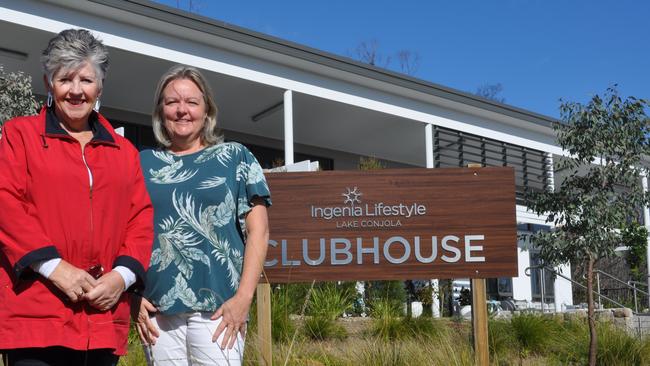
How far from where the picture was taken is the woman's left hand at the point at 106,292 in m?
2.21

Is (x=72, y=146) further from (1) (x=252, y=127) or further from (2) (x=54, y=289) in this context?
(1) (x=252, y=127)

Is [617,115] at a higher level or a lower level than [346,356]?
higher

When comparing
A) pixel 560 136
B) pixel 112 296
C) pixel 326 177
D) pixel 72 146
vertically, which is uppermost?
pixel 560 136

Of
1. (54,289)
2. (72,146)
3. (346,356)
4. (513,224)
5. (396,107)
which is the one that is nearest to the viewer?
(54,289)

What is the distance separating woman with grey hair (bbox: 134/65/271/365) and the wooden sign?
3488 mm

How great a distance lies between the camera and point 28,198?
7.33ft

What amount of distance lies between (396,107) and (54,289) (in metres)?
12.4

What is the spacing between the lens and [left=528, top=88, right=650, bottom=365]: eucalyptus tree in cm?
746

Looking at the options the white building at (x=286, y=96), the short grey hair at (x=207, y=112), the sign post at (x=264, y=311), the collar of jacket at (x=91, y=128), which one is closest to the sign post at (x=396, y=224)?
the sign post at (x=264, y=311)

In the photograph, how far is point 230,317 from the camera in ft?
8.60

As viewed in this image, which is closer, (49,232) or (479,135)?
(49,232)

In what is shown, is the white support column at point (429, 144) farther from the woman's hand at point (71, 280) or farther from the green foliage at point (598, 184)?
the woman's hand at point (71, 280)

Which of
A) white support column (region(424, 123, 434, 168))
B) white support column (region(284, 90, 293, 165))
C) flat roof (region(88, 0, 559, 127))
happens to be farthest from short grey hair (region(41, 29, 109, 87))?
white support column (region(424, 123, 434, 168))

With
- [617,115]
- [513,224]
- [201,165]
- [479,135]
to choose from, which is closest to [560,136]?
[617,115]
